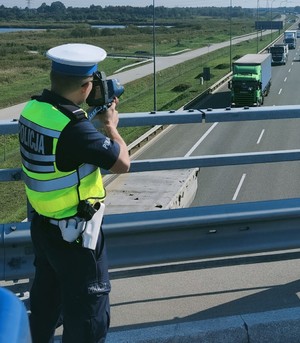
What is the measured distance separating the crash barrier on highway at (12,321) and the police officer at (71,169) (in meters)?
1.05

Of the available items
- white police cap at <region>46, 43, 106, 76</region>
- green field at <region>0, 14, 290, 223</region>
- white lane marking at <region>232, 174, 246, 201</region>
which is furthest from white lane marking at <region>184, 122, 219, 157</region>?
white police cap at <region>46, 43, 106, 76</region>

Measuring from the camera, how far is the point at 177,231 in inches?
174

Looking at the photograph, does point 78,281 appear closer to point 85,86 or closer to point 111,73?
point 85,86

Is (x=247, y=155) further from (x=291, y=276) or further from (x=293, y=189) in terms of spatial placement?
(x=293, y=189)

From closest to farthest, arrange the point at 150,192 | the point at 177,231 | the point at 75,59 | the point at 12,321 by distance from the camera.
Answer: the point at 12,321, the point at 75,59, the point at 177,231, the point at 150,192

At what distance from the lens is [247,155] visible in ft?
16.4

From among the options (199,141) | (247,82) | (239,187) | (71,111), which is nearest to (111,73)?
(247,82)

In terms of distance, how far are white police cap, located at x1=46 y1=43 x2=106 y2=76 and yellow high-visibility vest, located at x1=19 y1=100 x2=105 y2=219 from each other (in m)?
0.21

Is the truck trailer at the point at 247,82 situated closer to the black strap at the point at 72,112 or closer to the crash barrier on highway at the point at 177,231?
the crash barrier on highway at the point at 177,231

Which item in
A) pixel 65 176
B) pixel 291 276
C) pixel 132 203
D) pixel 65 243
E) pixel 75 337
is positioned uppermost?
pixel 65 176

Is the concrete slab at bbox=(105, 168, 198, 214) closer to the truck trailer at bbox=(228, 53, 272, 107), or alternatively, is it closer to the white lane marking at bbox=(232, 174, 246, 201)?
the white lane marking at bbox=(232, 174, 246, 201)

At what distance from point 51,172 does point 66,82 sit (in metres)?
0.48

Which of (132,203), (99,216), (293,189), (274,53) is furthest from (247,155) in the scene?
(274,53)

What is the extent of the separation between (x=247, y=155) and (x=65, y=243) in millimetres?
1945
